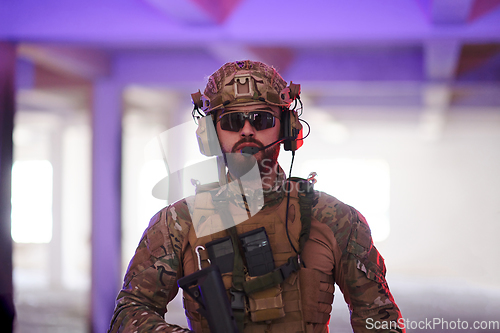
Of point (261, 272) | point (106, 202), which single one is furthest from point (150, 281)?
point (106, 202)

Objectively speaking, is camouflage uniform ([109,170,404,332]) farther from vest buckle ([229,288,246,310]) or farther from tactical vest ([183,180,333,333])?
vest buckle ([229,288,246,310])

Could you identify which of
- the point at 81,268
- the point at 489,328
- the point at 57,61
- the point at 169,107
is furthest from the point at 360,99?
the point at 81,268

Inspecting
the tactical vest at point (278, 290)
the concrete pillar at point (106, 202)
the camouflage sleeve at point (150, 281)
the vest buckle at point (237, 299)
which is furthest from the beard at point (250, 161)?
the concrete pillar at point (106, 202)

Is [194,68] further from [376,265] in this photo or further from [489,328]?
[489,328]

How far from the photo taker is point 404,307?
503 centimetres

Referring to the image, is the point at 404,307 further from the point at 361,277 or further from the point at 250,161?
the point at 250,161

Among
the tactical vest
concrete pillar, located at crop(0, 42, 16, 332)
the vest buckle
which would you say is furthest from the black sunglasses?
concrete pillar, located at crop(0, 42, 16, 332)

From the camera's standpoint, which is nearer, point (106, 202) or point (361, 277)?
point (361, 277)

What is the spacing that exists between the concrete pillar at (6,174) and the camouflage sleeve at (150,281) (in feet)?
9.50

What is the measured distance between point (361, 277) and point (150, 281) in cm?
64

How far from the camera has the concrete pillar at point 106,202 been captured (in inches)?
160

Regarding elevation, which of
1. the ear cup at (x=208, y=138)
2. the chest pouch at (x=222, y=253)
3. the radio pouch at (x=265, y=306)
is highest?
the ear cup at (x=208, y=138)

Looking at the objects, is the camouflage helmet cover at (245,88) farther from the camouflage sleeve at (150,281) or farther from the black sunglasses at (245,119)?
the camouflage sleeve at (150,281)

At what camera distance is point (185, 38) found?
334 centimetres
